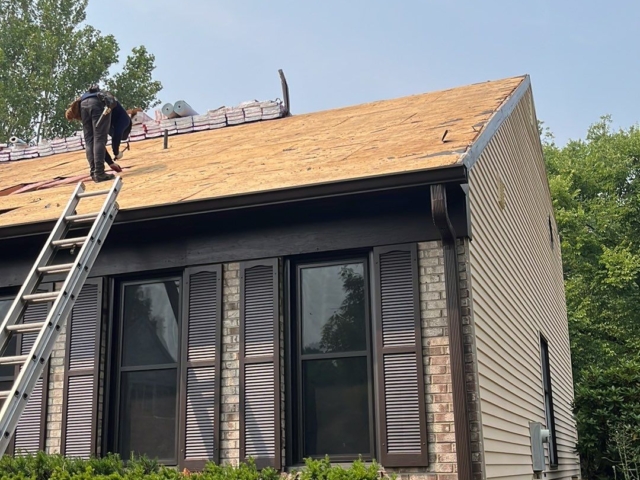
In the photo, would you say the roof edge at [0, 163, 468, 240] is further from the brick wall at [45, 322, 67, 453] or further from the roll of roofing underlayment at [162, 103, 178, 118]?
the roll of roofing underlayment at [162, 103, 178, 118]

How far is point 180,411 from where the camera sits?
273 inches

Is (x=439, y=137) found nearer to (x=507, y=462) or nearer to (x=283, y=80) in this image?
(x=507, y=462)

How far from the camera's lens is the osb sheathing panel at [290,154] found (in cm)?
696

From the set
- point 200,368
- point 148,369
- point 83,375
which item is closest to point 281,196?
point 200,368

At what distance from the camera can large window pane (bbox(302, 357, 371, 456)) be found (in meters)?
6.51

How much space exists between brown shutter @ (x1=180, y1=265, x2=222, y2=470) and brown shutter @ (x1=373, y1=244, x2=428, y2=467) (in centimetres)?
147

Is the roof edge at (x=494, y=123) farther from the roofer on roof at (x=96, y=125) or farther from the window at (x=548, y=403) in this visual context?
the roofer on roof at (x=96, y=125)

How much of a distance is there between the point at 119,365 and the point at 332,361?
2.11 m

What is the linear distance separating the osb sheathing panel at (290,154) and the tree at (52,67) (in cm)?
1470

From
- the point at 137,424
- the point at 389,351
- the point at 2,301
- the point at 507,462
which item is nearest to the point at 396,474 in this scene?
the point at 389,351

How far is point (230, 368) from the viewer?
22.7 feet

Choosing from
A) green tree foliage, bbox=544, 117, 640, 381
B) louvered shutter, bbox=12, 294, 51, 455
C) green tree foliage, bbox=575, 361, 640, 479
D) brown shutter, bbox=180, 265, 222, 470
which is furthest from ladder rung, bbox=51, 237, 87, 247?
green tree foliage, bbox=544, 117, 640, 381

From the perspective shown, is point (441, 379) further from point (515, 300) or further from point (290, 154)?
point (290, 154)

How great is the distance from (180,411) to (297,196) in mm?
2174
